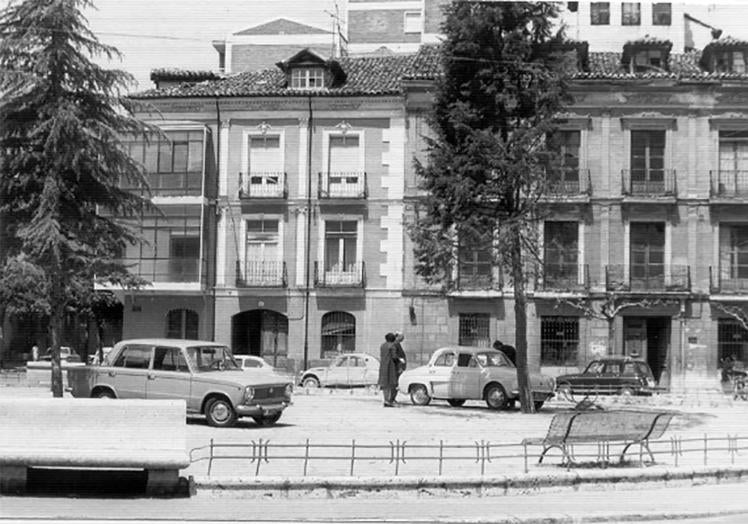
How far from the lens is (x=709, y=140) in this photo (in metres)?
25.8

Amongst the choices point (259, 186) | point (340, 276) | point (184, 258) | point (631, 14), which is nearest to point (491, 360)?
point (340, 276)

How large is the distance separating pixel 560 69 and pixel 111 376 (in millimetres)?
9086

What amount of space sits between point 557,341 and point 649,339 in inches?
109

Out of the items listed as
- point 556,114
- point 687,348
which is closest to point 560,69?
point 556,114

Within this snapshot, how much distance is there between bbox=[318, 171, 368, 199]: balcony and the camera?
22.7 m

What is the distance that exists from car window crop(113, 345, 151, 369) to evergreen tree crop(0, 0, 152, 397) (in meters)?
1.71

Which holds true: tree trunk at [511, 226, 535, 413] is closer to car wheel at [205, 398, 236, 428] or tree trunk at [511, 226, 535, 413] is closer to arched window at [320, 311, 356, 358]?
car wheel at [205, 398, 236, 428]

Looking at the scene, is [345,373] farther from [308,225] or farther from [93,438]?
[93,438]

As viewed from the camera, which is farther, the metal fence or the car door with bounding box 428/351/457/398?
the car door with bounding box 428/351/457/398

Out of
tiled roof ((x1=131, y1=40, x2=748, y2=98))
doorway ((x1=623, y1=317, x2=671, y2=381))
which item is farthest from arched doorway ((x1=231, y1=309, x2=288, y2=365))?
doorway ((x1=623, y1=317, x2=671, y2=381))

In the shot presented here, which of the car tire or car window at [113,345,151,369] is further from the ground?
car window at [113,345,151,369]

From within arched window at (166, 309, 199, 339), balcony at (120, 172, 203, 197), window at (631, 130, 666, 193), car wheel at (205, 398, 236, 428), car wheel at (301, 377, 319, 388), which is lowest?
car wheel at (301, 377, 319, 388)

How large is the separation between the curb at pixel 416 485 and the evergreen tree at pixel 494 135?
804 cm

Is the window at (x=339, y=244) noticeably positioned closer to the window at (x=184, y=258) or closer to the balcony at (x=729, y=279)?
the window at (x=184, y=258)
